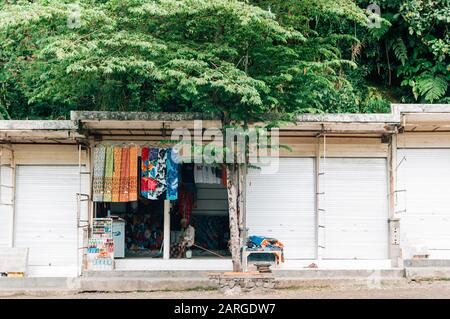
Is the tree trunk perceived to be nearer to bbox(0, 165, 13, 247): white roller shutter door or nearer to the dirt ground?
the dirt ground

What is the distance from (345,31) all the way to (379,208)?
5.99m

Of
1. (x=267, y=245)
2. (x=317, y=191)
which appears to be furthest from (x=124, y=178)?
(x=317, y=191)

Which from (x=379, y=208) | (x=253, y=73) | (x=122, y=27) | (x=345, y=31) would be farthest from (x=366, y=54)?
(x=122, y=27)

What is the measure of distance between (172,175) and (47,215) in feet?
10.2

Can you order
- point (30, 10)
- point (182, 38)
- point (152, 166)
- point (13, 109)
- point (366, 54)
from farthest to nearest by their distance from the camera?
point (366, 54)
point (13, 109)
point (152, 166)
point (182, 38)
point (30, 10)

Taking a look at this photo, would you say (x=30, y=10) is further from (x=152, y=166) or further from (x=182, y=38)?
(x=152, y=166)

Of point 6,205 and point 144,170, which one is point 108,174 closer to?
point 144,170

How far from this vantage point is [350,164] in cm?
1498

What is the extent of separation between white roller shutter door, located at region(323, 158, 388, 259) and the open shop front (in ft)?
8.41

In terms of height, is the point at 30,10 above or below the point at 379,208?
above

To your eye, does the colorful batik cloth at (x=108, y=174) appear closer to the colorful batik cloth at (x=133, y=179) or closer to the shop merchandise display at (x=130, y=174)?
the shop merchandise display at (x=130, y=174)

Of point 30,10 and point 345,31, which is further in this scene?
point 345,31

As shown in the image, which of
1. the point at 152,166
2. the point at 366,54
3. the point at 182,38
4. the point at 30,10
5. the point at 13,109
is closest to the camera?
the point at 30,10

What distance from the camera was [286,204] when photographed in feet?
49.1
